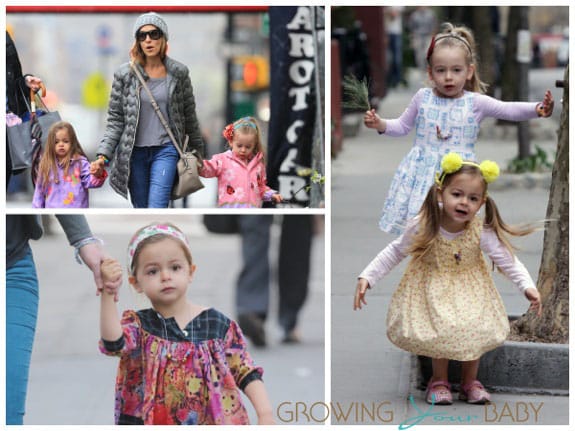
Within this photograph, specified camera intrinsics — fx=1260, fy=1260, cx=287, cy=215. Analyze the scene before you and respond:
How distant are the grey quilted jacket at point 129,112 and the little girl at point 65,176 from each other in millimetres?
97

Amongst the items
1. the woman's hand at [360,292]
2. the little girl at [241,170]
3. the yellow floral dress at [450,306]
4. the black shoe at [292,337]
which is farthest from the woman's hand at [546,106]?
the black shoe at [292,337]

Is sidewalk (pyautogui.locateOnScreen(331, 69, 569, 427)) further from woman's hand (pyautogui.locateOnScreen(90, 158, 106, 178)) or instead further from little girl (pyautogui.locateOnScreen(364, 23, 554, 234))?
woman's hand (pyautogui.locateOnScreen(90, 158, 106, 178))

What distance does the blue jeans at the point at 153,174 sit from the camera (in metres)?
5.74

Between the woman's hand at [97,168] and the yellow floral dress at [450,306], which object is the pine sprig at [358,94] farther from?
the woman's hand at [97,168]

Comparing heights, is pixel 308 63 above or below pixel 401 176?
above

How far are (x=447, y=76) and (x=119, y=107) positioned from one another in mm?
1511

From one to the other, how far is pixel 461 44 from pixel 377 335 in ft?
5.98

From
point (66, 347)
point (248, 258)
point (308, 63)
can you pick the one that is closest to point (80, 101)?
point (308, 63)

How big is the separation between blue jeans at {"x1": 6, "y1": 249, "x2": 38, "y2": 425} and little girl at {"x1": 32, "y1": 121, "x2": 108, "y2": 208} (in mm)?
625

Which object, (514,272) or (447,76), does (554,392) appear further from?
(447,76)

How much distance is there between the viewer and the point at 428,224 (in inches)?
213

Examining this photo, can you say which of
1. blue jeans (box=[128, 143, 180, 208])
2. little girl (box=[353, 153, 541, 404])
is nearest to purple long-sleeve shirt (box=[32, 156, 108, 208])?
blue jeans (box=[128, 143, 180, 208])

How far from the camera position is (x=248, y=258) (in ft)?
16.8

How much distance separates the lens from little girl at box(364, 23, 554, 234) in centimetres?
579
